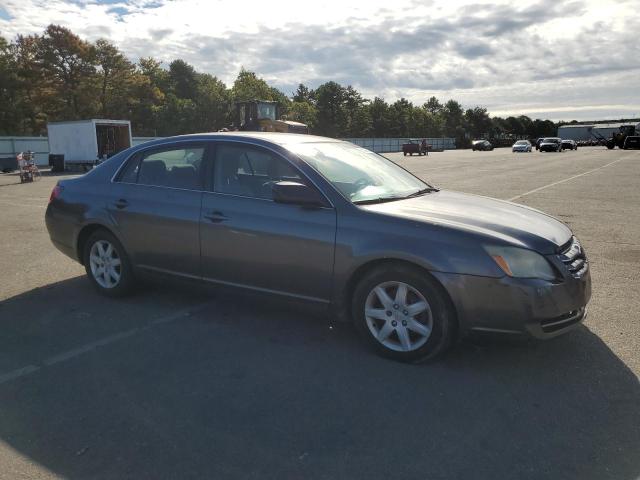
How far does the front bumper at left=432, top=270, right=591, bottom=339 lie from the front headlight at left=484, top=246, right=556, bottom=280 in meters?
0.05

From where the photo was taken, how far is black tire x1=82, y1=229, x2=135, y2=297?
5.08 m

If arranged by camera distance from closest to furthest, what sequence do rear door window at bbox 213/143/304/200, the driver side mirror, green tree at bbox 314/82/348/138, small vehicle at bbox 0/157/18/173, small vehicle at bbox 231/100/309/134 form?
the driver side mirror, rear door window at bbox 213/143/304/200, small vehicle at bbox 231/100/309/134, small vehicle at bbox 0/157/18/173, green tree at bbox 314/82/348/138

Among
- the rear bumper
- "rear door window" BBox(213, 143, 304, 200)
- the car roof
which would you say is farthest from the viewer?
the rear bumper

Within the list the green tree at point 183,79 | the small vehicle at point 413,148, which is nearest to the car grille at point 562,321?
the small vehicle at point 413,148

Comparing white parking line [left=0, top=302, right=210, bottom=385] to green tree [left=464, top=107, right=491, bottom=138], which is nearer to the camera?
white parking line [left=0, top=302, right=210, bottom=385]

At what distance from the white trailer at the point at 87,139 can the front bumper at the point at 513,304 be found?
27560 millimetres

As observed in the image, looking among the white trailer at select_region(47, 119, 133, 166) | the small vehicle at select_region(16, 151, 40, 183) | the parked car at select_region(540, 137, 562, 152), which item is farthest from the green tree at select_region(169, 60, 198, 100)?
the small vehicle at select_region(16, 151, 40, 183)

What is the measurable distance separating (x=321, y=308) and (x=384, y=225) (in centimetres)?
79

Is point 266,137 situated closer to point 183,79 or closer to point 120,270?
point 120,270

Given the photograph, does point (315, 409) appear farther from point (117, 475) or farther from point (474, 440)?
point (117, 475)

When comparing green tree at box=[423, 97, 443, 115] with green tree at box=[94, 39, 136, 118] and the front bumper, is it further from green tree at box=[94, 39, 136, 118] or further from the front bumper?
the front bumper

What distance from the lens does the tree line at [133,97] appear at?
55.9 meters

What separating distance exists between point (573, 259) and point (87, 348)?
3548 mm

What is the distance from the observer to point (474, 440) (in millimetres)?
2801
